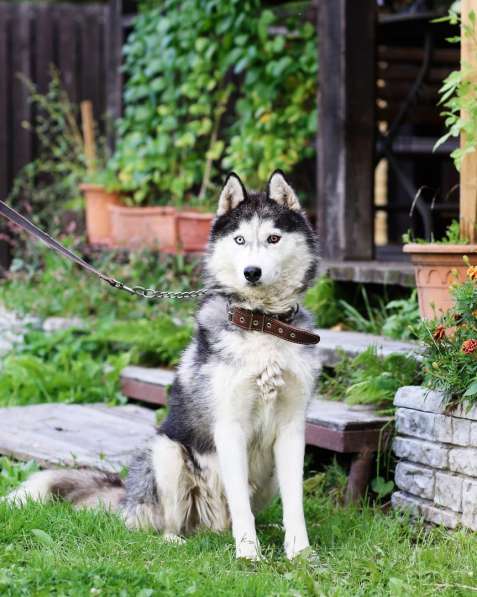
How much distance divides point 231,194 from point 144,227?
3883mm

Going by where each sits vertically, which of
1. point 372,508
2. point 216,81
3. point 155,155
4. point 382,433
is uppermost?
point 216,81

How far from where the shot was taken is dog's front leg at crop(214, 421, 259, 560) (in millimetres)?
3384

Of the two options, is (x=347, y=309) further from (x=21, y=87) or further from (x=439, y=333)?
(x=21, y=87)

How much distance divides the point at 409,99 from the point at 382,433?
2.59 metres

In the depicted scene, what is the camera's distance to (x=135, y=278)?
706 centimetres

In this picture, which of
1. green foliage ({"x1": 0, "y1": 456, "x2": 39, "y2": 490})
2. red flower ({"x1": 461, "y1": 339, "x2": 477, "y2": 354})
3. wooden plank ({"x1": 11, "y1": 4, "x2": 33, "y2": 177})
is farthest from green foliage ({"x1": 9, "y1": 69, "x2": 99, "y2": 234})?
red flower ({"x1": 461, "y1": 339, "x2": 477, "y2": 354})

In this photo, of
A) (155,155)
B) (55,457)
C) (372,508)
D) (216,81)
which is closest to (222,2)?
(216,81)

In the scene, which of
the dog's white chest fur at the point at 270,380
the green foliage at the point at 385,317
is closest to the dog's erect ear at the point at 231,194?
the dog's white chest fur at the point at 270,380

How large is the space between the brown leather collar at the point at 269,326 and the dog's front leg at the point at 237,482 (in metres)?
0.35

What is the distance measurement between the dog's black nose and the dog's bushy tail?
1.04 metres

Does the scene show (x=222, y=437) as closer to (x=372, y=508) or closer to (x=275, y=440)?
(x=275, y=440)

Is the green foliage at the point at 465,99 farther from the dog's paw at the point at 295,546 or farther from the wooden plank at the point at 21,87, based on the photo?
the wooden plank at the point at 21,87

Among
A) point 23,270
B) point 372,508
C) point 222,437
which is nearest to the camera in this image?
point 222,437

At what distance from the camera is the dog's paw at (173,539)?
356cm
